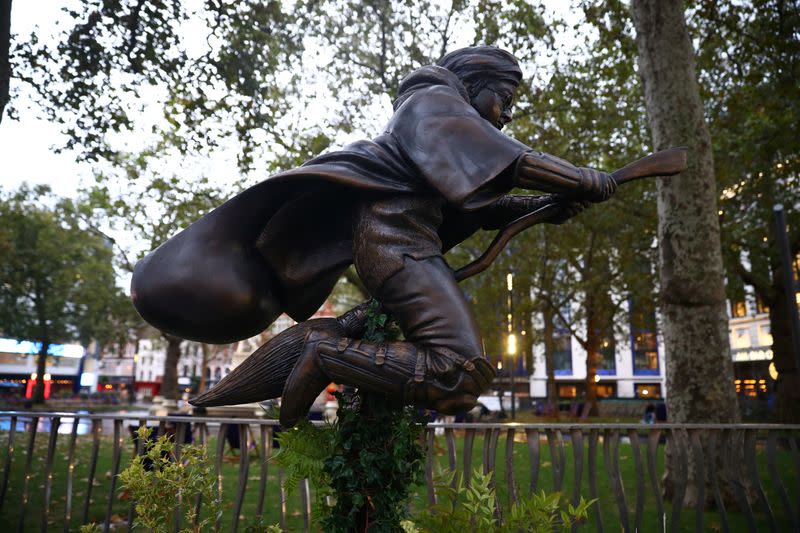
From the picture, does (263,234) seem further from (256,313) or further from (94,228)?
(94,228)

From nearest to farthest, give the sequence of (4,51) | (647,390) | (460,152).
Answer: (460,152) → (4,51) → (647,390)

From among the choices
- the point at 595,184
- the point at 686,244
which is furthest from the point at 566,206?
the point at 686,244

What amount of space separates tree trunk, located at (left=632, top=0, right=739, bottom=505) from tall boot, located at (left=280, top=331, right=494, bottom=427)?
5.81 meters

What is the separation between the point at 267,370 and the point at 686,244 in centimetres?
626

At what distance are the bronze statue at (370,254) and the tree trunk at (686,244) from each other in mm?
5368

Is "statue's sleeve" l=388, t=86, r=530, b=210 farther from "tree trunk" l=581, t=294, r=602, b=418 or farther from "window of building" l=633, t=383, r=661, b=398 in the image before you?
"window of building" l=633, t=383, r=661, b=398

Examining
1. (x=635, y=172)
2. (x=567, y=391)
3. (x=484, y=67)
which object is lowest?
(x=567, y=391)

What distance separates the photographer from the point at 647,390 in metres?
45.8

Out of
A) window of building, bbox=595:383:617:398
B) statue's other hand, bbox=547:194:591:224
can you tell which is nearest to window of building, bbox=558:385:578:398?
window of building, bbox=595:383:617:398

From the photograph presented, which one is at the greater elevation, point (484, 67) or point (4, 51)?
point (4, 51)

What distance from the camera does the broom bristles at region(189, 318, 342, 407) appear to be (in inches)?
72.8

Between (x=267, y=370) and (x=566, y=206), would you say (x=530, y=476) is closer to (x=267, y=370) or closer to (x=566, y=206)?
(x=566, y=206)

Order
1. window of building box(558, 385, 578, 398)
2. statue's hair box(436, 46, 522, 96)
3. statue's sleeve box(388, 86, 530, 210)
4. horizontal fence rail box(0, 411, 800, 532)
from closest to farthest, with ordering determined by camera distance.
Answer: statue's sleeve box(388, 86, 530, 210) < statue's hair box(436, 46, 522, 96) < horizontal fence rail box(0, 411, 800, 532) < window of building box(558, 385, 578, 398)

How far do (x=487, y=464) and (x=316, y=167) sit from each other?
2874mm
